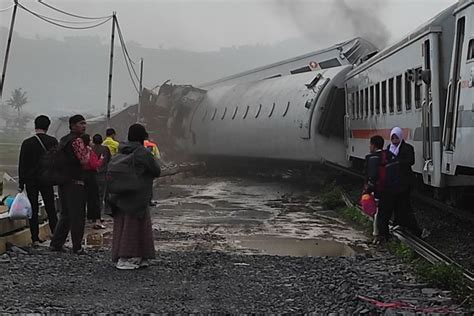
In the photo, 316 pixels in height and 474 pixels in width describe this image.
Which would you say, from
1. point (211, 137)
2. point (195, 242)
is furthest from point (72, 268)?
point (211, 137)

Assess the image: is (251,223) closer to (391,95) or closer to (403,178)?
(391,95)

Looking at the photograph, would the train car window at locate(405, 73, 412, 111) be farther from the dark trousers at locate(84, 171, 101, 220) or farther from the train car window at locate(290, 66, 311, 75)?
the train car window at locate(290, 66, 311, 75)

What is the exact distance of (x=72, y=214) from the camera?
24.1 feet

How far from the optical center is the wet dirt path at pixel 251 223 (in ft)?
28.5

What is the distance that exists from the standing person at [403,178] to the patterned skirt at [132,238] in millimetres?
3466

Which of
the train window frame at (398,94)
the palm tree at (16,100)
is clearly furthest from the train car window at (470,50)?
the palm tree at (16,100)

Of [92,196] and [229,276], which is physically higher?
[92,196]

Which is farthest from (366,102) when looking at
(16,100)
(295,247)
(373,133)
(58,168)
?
(16,100)

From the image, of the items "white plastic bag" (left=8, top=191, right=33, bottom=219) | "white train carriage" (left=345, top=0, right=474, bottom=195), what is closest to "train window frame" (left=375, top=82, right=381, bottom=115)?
"white train carriage" (left=345, top=0, right=474, bottom=195)

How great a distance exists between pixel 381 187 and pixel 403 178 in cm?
30

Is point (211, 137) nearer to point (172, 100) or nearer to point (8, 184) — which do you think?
point (172, 100)

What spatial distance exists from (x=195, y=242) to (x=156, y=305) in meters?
3.75

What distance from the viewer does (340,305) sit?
519 cm

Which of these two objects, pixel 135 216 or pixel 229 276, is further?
pixel 135 216
